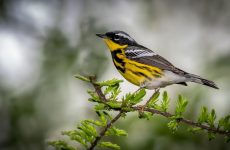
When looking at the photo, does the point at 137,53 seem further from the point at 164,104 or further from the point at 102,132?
the point at 102,132

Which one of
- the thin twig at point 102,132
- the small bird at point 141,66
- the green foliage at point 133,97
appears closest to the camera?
the thin twig at point 102,132

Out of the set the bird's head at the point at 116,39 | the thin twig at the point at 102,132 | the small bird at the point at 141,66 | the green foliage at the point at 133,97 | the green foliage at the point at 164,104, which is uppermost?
the bird's head at the point at 116,39

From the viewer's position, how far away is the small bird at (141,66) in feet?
13.6

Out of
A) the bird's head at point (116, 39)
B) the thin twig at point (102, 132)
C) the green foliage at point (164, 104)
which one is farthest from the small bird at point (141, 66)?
the thin twig at point (102, 132)

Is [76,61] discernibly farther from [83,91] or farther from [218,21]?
[218,21]

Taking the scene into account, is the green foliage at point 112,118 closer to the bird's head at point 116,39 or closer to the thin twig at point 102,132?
the thin twig at point 102,132

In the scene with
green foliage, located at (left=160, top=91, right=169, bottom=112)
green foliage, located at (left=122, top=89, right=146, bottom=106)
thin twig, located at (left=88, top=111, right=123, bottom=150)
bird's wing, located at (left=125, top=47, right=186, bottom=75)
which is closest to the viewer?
thin twig, located at (left=88, top=111, right=123, bottom=150)

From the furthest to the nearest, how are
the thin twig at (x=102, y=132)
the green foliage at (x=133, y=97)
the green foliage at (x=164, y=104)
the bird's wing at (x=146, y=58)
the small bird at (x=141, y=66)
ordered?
the bird's wing at (x=146, y=58)
the small bird at (x=141, y=66)
the green foliage at (x=164, y=104)
the green foliage at (x=133, y=97)
the thin twig at (x=102, y=132)

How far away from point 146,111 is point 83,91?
335 centimetres

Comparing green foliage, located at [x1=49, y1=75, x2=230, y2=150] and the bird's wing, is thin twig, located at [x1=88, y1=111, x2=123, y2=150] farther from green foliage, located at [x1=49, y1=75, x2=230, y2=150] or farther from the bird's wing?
the bird's wing

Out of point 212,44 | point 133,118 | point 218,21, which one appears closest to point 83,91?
point 133,118

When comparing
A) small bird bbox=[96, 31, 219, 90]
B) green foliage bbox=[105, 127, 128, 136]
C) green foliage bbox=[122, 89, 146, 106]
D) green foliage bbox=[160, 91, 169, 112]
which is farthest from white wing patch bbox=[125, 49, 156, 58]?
green foliage bbox=[105, 127, 128, 136]

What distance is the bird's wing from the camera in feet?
15.0

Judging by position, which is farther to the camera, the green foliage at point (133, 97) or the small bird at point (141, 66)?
the small bird at point (141, 66)
